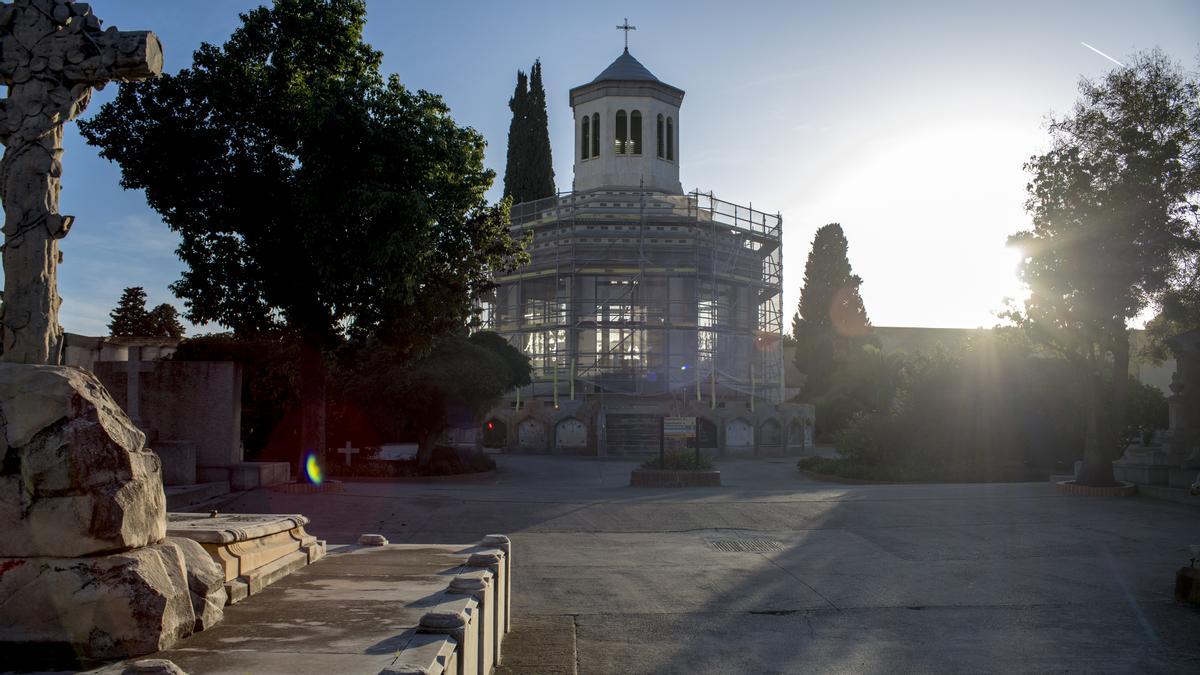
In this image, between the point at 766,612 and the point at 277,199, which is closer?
the point at 766,612

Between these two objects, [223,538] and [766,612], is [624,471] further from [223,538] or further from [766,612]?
[223,538]

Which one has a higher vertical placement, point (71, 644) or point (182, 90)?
point (182, 90)

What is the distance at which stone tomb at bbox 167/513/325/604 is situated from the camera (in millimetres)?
5742

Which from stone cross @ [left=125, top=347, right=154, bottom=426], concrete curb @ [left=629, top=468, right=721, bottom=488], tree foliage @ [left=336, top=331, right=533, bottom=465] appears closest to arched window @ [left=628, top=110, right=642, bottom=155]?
tree foliage @ [left=336, top=331, right=533, bottom=465]

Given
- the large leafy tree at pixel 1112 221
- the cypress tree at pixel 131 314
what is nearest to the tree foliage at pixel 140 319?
the cypress tree at pixel 131 314

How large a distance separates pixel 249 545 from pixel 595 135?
141 feet

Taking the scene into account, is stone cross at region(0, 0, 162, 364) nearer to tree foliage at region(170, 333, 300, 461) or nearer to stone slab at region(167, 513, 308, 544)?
stone slab at region(167, 513, 308, 544)

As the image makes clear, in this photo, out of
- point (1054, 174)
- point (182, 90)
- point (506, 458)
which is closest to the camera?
point (182, 90)

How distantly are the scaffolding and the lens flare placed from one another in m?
22.5

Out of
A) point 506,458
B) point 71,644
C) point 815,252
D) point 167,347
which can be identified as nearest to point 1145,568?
point 71,644

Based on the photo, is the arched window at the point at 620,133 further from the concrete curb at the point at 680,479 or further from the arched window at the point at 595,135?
the concrete curb at the point at 680,479

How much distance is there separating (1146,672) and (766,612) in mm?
3179

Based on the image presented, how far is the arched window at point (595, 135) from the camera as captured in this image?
4738cm

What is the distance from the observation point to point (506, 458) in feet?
118
